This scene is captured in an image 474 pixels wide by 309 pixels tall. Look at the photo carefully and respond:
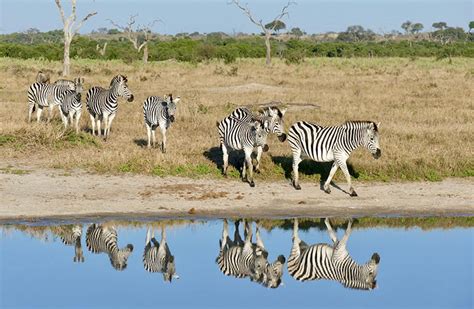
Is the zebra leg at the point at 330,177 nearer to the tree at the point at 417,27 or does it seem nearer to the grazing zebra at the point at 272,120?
the grazing zebra at the point at 272,120

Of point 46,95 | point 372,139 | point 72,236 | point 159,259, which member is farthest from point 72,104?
point 159,259

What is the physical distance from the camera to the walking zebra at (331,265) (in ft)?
35.9

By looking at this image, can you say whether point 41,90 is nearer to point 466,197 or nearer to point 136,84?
point 466,197

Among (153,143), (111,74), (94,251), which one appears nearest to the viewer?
(94,251)

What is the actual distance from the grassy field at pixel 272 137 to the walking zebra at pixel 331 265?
4.29 m

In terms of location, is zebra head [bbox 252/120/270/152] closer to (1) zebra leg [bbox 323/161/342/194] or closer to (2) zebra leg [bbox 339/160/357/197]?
(1) zebra leg [bbox 323/161/342/194]

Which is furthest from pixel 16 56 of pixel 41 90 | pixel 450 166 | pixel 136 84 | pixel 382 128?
pixel 450 166

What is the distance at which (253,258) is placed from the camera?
38.8 ft

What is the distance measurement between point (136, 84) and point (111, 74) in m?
7.01

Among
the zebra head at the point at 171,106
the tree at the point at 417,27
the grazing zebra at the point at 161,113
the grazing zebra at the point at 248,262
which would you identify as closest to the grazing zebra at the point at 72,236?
the grazing zebra at the point at 248,262

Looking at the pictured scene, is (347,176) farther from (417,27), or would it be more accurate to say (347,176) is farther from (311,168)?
(417,27)

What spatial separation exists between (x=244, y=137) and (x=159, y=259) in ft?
15.5

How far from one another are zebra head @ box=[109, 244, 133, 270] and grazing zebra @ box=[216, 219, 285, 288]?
119 cm

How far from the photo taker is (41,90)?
23016 millimetres
